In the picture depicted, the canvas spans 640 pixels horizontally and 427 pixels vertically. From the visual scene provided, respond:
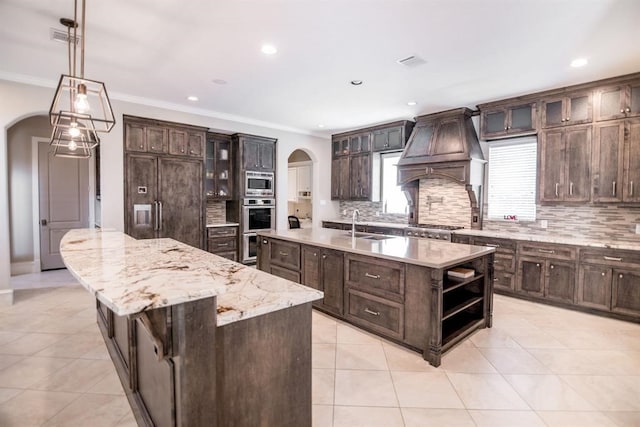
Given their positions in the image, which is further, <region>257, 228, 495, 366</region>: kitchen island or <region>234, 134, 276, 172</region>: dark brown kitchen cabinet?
<region>234, 134, 276, 172</region>: dark brown kitchen cabinet

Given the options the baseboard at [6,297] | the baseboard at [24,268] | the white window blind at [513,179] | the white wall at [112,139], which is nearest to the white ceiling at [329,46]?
the white wall at [112,139]

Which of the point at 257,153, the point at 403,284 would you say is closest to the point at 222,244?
the point at 257,153

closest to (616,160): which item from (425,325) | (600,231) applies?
(600,231)

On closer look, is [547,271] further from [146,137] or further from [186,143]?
[146,137]

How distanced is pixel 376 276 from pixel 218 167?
4.35 m

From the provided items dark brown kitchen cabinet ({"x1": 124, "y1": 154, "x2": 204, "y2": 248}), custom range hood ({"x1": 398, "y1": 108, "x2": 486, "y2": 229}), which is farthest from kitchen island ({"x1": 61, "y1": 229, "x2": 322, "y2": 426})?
custom range hood ({"x1": 398, "y1": 108, "x2": 486, "y2": 229})

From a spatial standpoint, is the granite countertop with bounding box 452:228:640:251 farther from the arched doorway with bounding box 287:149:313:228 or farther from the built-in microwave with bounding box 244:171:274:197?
the arched doorway with bounding box 287:149:313:228

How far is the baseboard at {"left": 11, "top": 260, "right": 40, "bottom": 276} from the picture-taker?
18.6 ft

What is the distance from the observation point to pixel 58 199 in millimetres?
6113

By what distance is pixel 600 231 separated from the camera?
4.28 m

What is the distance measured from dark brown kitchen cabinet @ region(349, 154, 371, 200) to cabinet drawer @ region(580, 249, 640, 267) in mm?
3672

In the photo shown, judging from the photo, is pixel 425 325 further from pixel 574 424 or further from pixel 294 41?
pixel 294 41

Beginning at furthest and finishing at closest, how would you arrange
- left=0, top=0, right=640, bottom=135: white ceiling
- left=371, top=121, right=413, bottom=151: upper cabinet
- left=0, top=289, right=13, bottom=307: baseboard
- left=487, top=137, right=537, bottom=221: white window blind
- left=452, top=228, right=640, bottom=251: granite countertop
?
left=371, top=121, right=413, bottom=151: upper cabinet
left=487, top=137, right=537, bottom=221: white window blind
left=0, top=289, right=13, bottom=307: baseboard
left=452, top=228, right=640, bottom=251: granite countertop
left=0, top=0, right=640, bottom=135: white ceiling

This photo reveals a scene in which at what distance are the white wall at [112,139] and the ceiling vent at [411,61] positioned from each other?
3.59m
